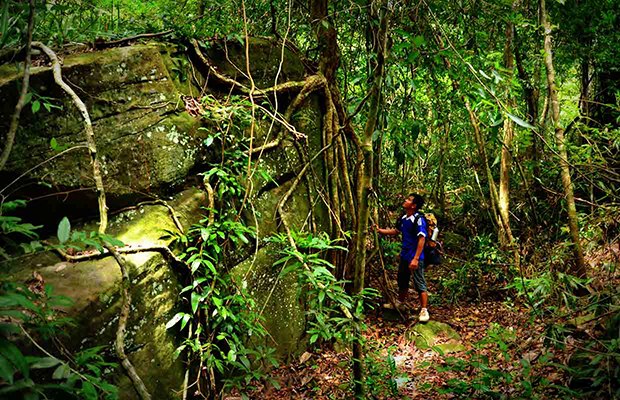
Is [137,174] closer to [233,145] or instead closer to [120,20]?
[233,145]

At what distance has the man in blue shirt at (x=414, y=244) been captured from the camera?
5.45 m

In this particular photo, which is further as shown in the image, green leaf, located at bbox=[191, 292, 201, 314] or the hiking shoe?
the hiking shoe

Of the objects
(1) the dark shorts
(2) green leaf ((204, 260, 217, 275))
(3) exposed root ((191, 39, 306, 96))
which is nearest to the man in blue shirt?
(1) the dark shorts

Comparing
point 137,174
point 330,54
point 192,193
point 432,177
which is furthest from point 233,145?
point 432,177

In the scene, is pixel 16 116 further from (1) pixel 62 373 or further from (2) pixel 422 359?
(2) pixel 422 359

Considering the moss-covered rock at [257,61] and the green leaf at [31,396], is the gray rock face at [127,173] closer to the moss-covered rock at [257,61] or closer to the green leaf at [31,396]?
the moss-covered rock at [257,61]

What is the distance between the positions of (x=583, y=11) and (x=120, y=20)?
6.16 metres

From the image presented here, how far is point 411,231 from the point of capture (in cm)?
562

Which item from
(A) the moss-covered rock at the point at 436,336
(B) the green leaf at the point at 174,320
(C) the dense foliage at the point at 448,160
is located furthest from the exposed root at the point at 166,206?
(A) the moss-covered rock at the point at 436,336

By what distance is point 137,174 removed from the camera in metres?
3.61

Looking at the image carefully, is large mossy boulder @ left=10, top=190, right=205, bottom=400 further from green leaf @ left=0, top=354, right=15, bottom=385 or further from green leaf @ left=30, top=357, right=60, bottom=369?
green leaf @ left=0, top=354, right=15, bottom=385

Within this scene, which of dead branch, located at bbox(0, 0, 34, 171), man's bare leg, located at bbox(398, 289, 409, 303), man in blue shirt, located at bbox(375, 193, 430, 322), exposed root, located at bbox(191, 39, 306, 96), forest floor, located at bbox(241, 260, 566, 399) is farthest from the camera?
man's bare leg, located at bbox(398, 289, 409, 303)

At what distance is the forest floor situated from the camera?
12.3ft

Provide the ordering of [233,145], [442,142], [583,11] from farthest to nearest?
[442,142], [583,11], [233,145]
